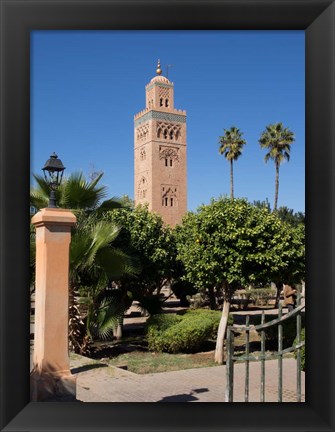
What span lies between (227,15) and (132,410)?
2230mm

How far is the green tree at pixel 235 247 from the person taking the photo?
33.6 feet

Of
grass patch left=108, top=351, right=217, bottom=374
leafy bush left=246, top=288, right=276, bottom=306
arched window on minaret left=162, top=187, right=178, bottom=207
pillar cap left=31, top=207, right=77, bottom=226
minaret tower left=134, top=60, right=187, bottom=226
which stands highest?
minaret tower left=134, top=60, right=187, bottom=226

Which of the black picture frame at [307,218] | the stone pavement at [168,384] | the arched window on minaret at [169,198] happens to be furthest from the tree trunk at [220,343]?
the arched window on minaret at [169,198]

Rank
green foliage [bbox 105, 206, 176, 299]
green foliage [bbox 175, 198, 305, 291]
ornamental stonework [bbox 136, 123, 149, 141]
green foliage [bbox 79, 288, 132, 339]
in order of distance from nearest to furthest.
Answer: green foliage [bbox 79, 288, 132, 339] < green foliage [bbox 175, 198, 305, 291] < green foliage [bbox 105, 206, 176, 299] < ornamental stonework [bbox 136, 123, 149, 141]

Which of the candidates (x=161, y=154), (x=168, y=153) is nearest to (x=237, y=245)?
(x=161, y=154)

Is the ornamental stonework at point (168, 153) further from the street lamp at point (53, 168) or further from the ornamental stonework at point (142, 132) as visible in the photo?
the street lamp at point (53, 168)

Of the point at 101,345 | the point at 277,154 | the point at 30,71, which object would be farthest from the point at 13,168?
the point at 277,154

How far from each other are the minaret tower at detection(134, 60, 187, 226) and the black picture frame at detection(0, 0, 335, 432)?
139ft

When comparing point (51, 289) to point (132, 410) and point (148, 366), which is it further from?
point (148, 366)

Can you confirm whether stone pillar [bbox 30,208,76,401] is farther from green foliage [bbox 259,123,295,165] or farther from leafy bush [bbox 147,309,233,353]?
green foliage [bbox 259,123,295,165]

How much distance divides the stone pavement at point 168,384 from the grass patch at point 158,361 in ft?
1.67

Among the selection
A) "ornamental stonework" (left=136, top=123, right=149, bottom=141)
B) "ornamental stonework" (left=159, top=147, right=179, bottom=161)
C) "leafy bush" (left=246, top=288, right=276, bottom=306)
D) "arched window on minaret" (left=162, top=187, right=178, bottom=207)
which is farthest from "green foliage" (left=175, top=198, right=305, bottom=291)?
"ornamental stonework" (left=136, top=123, right=149, bottom=141)

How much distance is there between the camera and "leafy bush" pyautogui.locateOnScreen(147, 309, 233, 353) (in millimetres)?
11055

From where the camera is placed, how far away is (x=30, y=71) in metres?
2.66
